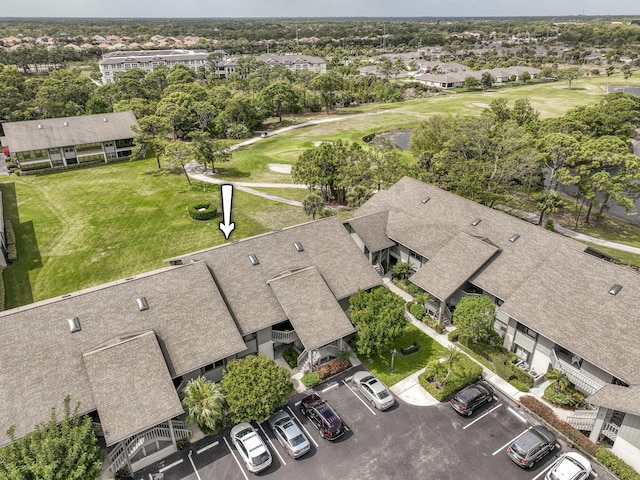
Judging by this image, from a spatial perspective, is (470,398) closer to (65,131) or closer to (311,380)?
(311,380)

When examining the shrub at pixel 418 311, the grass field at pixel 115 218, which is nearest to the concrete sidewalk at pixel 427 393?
the shrub at pixel 418 311

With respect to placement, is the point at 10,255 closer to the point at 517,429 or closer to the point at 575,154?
the point at 517,429

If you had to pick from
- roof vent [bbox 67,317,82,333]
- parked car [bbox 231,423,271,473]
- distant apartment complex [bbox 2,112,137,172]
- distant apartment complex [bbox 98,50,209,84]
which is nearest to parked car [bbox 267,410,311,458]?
parked car [bbox 231,423,271,473]

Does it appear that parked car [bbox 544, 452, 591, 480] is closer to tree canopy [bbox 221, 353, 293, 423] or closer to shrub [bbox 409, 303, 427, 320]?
shrub [bbox 409, 303, 427, 320]

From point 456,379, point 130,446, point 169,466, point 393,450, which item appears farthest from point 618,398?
point 130,446

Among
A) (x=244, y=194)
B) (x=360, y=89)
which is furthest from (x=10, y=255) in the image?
(x=360, y=89)

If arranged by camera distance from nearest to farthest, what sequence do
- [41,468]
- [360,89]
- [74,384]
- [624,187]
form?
[41,468] → [74,384] → [624,187] → [360,89]

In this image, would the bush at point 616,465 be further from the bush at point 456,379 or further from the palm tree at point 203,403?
the palm tree at point 203,403
